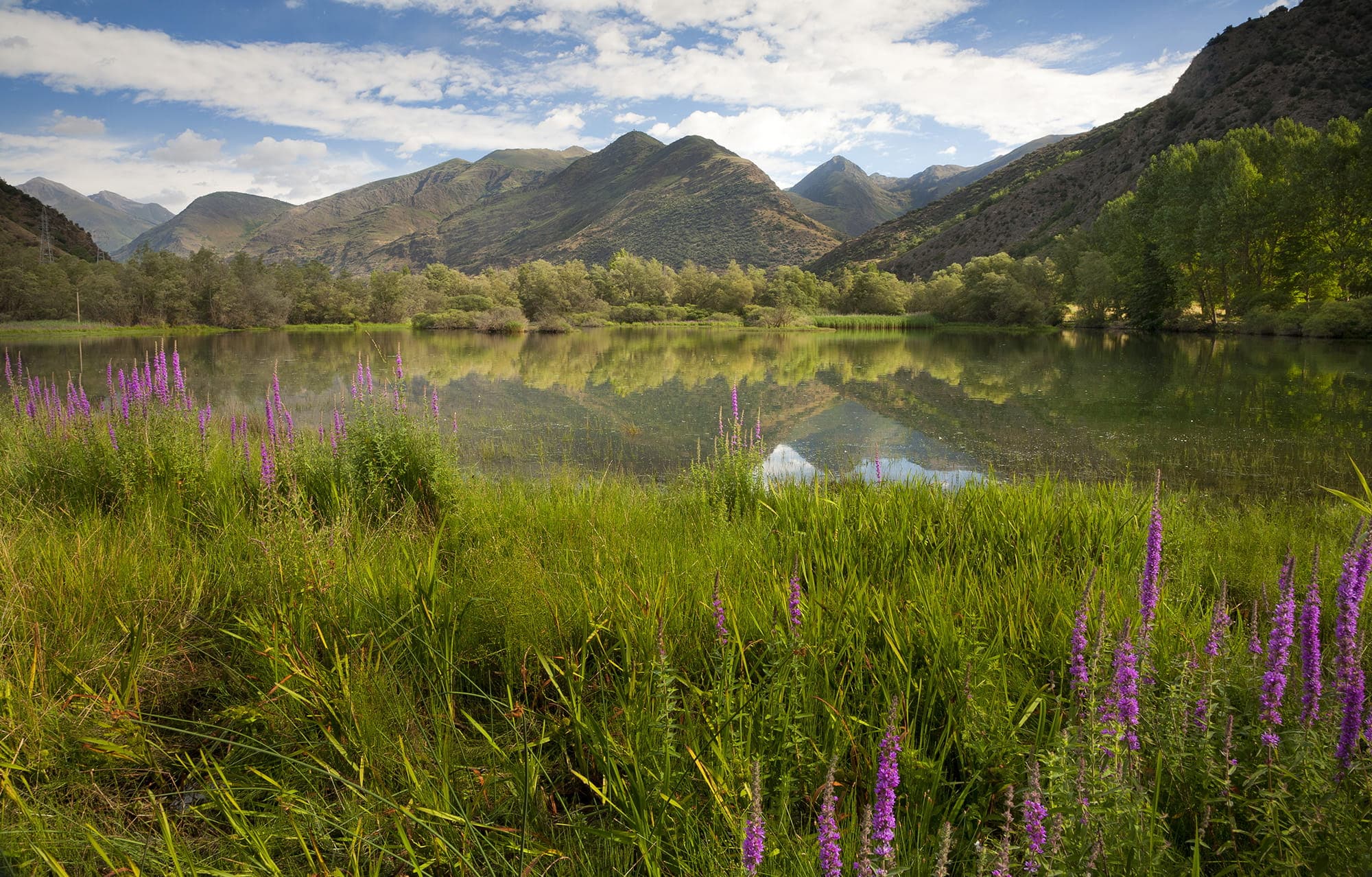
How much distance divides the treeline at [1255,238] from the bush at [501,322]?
4050 cm

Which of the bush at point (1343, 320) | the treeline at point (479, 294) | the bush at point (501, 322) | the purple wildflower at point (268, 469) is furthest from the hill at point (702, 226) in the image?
the purple wildflower at point (268, 469)

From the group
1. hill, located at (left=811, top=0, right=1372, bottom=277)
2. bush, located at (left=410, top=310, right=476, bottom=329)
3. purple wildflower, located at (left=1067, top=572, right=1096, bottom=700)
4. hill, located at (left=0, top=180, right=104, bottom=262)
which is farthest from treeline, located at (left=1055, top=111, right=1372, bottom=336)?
hill, located at (left=0, top=180, right=104, bottom=262)

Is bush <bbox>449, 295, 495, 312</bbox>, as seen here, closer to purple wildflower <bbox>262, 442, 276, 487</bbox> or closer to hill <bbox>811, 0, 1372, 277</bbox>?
purple wildflower <bbox>262, 442, 276, 487</bbox>

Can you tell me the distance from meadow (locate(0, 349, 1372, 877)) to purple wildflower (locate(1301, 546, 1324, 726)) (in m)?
0.01

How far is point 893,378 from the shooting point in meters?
19.4

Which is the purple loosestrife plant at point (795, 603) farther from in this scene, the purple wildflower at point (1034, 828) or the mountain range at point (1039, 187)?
the mountain range at point (1039, 187)

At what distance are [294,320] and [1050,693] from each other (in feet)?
199

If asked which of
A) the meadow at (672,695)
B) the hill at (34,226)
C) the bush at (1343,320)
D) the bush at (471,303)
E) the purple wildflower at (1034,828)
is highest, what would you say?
the hill at (34,226)

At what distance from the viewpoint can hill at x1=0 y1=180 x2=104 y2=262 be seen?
5406 centimetres

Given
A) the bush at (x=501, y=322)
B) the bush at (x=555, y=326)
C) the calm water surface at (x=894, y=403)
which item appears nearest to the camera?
the calm water surface at (x=894, y=403)

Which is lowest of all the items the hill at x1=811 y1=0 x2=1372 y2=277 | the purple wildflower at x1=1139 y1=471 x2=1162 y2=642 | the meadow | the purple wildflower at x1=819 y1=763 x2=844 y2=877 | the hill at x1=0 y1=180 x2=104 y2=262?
the meadow

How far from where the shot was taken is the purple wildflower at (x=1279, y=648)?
1.72 m

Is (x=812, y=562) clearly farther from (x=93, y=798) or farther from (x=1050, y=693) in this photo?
(x=93, y=798)

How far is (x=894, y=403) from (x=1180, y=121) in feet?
275
